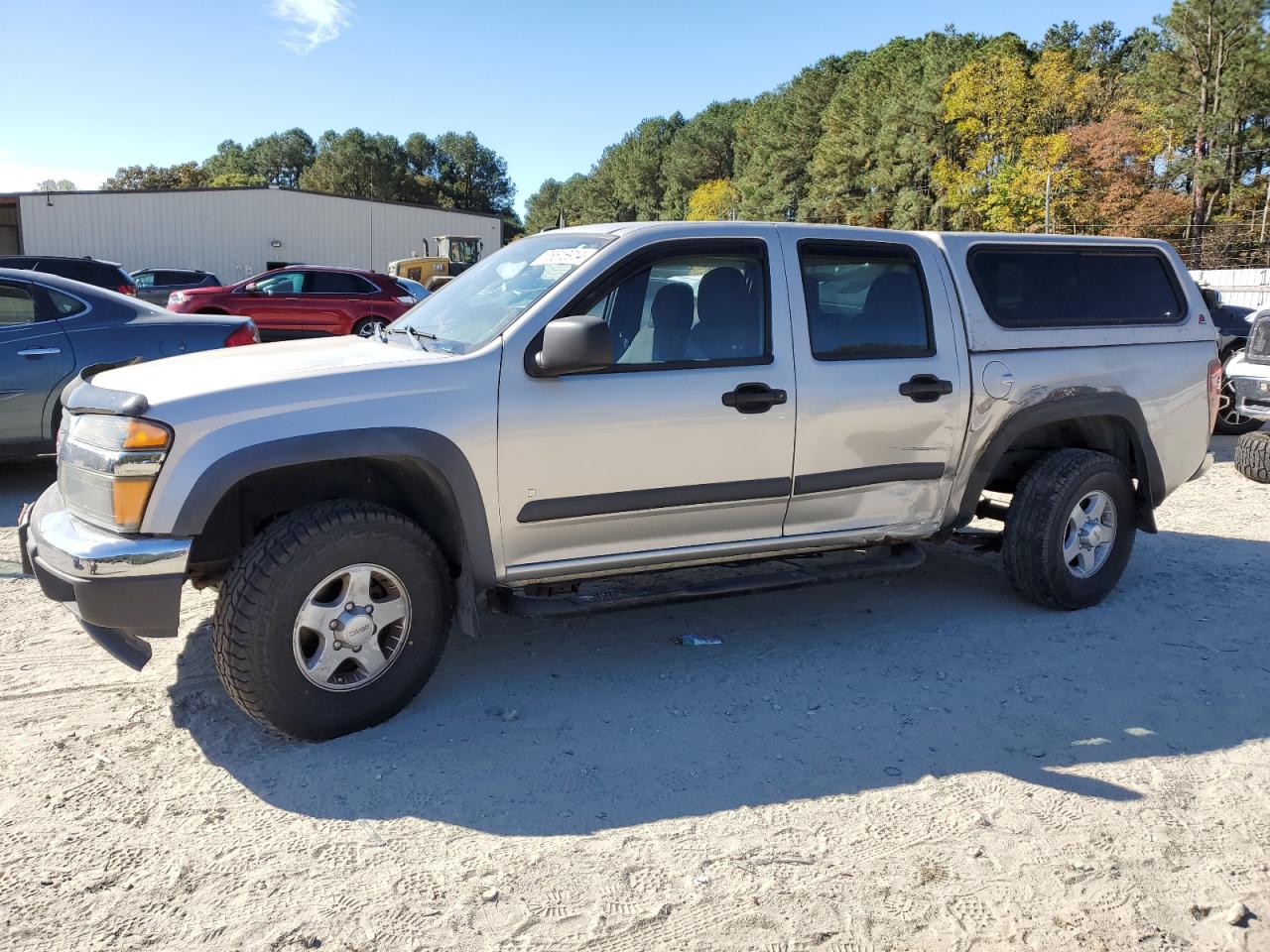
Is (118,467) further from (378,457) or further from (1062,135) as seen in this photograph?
(1062,135)

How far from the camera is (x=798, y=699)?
3.95m

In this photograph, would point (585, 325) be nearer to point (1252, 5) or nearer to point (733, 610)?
point (733, 610)

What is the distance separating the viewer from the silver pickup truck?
3289 millimetres

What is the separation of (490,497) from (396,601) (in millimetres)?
502

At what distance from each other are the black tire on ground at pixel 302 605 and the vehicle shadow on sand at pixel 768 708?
13 cm

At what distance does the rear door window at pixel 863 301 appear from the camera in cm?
424

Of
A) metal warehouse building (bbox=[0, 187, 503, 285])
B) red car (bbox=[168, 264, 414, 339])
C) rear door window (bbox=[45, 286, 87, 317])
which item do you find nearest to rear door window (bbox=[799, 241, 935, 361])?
rear door window (bbox=[45, 286, 87, 317])

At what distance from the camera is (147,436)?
318 centimetres

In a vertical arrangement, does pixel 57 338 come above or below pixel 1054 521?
above

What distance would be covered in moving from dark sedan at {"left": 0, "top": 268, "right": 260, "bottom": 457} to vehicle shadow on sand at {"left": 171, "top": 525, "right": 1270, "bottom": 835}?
3296 mm

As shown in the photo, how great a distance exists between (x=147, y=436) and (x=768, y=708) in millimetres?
2441

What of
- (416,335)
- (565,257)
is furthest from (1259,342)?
(416,335)

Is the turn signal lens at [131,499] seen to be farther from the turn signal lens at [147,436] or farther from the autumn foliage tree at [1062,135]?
the autumn foliage tree at [1062,135]

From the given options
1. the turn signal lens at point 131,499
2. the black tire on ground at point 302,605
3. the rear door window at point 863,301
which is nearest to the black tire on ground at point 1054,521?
the rear door window at point 863,301
